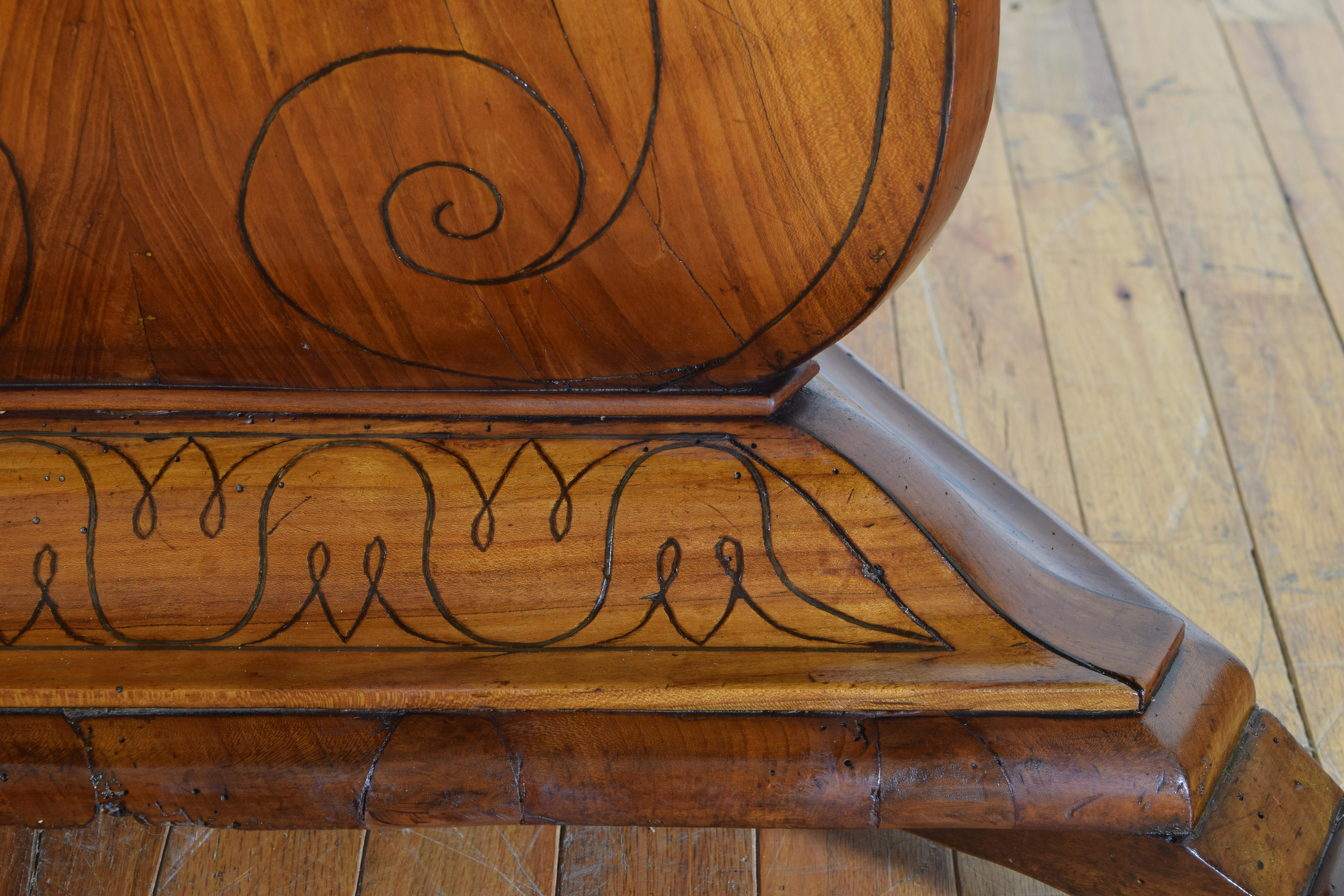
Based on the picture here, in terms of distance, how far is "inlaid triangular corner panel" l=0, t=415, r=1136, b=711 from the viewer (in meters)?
0.58

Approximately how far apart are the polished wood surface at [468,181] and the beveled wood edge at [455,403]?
1 cm

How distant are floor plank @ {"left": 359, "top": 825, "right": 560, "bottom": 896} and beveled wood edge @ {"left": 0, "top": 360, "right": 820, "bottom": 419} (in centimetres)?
33

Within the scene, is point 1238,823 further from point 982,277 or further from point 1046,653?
point 982,277

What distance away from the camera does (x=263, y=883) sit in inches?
32.0

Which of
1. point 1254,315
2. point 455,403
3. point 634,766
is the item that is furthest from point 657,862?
point 1254,315

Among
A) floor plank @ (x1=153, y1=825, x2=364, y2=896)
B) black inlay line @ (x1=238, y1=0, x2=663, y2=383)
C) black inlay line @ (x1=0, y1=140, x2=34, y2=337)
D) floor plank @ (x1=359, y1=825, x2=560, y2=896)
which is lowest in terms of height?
floor plank @ (x1=359, y1=825, x2=560, y2=896)

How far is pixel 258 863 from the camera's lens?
83 cm

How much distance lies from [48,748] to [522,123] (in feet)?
1.30

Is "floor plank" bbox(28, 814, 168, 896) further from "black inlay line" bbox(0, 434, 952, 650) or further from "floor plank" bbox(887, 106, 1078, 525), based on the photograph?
"floor plank" bbox(887, 106, 1078, 525)

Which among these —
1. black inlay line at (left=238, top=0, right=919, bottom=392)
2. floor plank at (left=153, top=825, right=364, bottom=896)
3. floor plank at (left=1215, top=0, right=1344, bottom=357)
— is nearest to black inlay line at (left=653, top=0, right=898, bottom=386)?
black inlay line at (left=238, top=0, right=919, bottom=392)

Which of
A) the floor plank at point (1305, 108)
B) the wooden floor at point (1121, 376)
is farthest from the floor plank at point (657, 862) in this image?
the floor plank at point (1305, 108)

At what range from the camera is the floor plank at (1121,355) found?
1046 mm

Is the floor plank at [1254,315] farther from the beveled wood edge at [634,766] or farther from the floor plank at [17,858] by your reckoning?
Result: the floor plank at [17,858]

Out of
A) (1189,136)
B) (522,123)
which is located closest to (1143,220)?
(1189,136)
